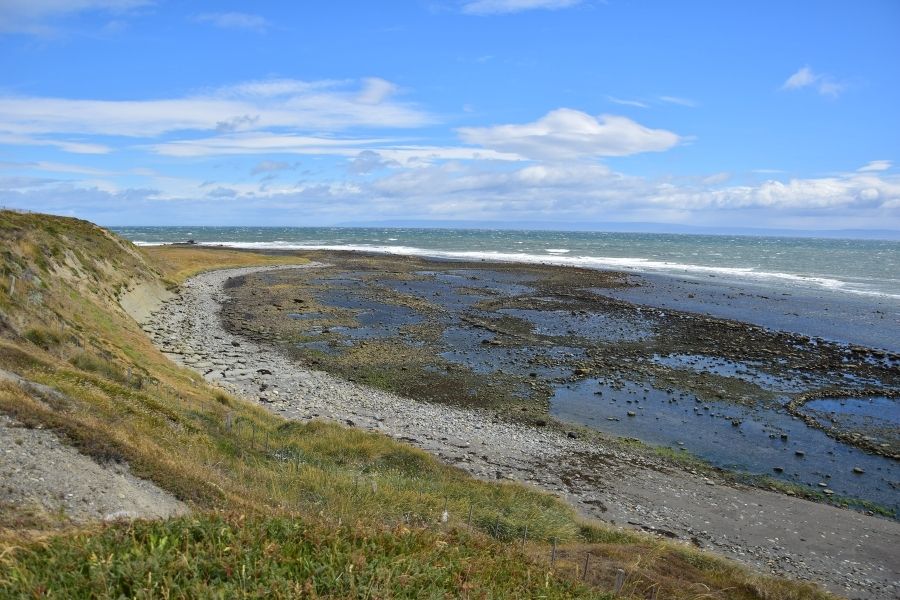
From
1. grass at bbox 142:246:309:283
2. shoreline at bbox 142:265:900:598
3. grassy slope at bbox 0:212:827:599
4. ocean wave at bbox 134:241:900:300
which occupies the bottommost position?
shoreline at bbox 142:265:900:598

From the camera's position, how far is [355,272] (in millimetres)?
81938

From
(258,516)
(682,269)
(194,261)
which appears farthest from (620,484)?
(682,269)

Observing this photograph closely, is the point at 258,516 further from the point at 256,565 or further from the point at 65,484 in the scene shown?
the point at 65,484

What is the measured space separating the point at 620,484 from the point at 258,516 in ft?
46.1

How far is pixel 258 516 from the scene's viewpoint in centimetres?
785

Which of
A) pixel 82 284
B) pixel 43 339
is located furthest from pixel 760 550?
pixel 82 284

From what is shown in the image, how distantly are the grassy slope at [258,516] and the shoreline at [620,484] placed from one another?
82.7 inches

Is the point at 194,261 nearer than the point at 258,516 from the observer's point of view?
No

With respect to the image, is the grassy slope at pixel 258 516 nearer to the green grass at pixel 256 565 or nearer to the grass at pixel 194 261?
the green grass at pixel 256 565

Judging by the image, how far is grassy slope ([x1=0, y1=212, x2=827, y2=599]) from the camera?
5.97 metres

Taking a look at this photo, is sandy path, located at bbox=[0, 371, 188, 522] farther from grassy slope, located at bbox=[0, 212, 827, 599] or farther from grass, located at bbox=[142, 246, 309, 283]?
grass, located at bbox=[142, 246, 309, 283]

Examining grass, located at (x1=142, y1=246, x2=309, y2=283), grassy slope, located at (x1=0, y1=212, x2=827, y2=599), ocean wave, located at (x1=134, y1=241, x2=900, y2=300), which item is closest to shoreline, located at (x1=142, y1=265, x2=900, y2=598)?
grassy slope, located at (x1=0, y1=212, x2=827, y2=599)

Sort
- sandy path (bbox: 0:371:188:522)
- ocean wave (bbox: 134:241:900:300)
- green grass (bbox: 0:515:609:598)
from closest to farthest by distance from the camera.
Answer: green grass (bbox: 0:515:609:598), sandy path (bbox: 0:371:188:522), ocean wave (bbox: 134:241:900:300)

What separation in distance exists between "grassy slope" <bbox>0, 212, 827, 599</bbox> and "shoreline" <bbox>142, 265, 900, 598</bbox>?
6.89ft
